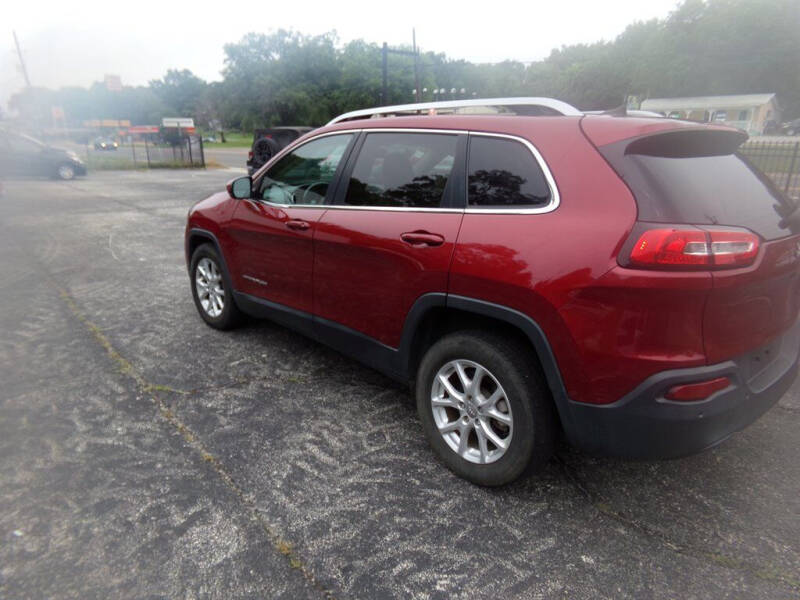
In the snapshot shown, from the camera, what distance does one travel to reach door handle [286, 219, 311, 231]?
3462mm

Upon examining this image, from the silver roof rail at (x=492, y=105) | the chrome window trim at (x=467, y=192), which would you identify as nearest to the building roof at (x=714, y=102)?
the silver roof rail at (x=492, y=105)

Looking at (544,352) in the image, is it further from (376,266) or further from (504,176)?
(376,266)

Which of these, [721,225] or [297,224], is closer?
[721,225]

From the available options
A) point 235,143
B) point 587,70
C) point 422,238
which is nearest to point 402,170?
point 422,238

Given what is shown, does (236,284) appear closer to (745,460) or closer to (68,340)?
(68,340)

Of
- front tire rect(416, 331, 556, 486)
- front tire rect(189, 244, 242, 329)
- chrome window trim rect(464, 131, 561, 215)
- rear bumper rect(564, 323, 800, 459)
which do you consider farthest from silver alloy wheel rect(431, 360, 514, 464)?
front tire rect(189, 244, 242, 329)

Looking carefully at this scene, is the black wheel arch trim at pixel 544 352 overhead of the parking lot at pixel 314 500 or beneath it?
overhead

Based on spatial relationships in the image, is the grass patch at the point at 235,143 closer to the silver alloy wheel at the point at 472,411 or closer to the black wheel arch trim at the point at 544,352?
the silver alloy wheel at the point at 472,411

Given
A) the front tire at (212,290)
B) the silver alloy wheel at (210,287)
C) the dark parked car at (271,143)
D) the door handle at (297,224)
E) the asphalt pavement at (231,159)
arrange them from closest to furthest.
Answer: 1. the door handle at (297,224)
2. the front tire at (212,290)
3. the silver alloy wheel at (210,287)
4. the dark parked car at (271,143)
5. the asphalt pavement at (231,159)

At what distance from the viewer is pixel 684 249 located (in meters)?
2.00

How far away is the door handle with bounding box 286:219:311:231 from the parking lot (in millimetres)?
1070

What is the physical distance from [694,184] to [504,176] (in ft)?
2.52

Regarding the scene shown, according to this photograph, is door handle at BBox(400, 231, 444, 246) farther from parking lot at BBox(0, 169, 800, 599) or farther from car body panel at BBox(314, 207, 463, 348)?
parking lot at BBox(0, 169, 800, 599)

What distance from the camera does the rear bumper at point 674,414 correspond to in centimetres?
209
